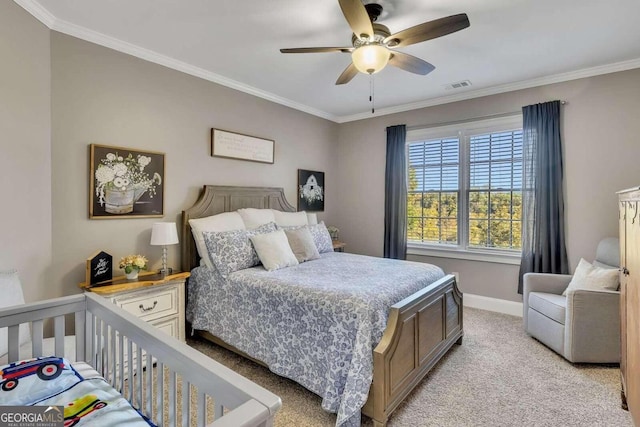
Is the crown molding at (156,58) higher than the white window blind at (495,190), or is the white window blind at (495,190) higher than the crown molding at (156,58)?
the crown molding at (156,58)

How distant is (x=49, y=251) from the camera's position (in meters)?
2.41

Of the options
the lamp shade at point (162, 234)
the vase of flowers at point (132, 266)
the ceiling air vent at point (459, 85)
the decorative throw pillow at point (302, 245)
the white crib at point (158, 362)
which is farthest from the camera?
the ceiling air vent at point (459, 85)

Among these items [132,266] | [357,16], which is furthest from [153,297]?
[357,16]

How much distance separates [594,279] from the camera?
9.04ft

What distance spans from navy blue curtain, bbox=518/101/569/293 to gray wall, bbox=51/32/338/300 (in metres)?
3.01

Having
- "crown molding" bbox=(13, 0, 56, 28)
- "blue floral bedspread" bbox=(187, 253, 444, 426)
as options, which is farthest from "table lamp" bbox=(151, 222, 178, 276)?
"crown molding" bbox=(13, 0, 56, 28)

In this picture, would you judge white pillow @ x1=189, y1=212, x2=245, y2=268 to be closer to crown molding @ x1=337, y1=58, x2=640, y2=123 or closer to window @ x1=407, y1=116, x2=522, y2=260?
window @ x1=407, y1=116, x2=522, y2=260

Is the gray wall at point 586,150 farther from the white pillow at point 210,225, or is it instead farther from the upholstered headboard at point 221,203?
the white pillow at point 210,225

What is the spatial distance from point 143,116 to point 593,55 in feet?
13.6

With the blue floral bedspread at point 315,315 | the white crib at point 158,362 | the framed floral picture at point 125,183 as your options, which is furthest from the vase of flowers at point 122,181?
the white crib at point 158,362

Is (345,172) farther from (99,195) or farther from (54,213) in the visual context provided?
(54,213)

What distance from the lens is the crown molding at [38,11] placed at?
2.14 metres

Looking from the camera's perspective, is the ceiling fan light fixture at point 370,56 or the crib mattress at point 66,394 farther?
the ceiling fan light fixture at point 370,56

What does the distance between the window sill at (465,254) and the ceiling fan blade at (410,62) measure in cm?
247
